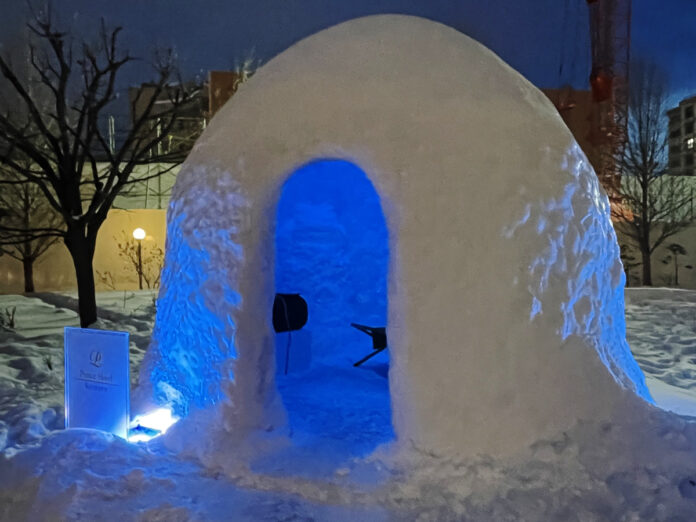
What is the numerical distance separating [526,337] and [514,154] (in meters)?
1.14

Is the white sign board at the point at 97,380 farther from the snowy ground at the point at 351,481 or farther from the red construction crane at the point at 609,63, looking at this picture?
the red construction crane at the point at 609,63

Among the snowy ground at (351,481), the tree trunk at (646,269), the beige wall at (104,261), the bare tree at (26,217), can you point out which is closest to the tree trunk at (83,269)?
the bare tree at (26,217)

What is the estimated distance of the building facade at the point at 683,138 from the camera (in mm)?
13273

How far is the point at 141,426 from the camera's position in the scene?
13.0ft

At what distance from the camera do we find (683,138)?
44.1 feet

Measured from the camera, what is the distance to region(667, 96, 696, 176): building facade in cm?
1327

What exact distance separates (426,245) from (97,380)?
248 cm

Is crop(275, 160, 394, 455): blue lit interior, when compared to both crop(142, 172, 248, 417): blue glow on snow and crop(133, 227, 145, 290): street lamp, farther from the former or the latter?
crop(133, 227, 145, 290): street lamp

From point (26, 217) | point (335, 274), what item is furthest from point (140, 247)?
point (335, 274)

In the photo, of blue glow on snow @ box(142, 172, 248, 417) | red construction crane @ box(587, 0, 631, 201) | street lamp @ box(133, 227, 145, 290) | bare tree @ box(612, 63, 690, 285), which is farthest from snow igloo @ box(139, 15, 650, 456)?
red construction crane @ box(587, 0, 631, 201)

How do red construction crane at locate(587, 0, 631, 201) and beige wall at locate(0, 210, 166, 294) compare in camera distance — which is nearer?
beige wall at locate(0, 210, 166, 294)

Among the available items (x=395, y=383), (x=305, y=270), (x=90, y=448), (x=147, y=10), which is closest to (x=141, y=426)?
(x=90, y=448)

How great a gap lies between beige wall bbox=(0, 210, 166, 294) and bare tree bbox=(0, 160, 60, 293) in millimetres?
185

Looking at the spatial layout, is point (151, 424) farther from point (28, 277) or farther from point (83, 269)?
point (28, 277)
